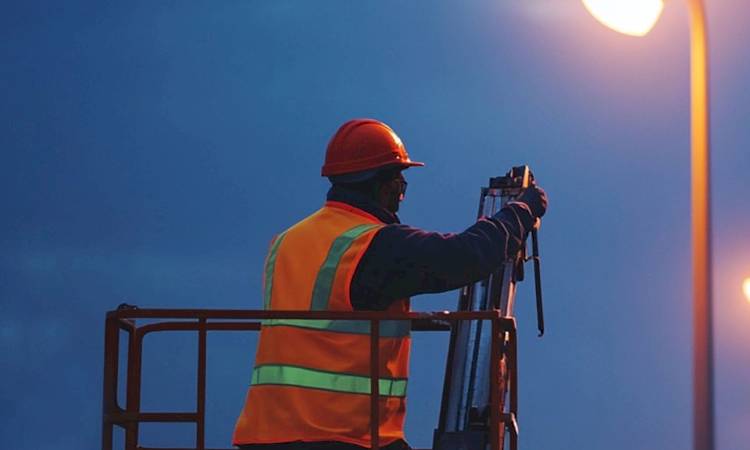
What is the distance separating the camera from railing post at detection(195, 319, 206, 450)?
7.04 meters

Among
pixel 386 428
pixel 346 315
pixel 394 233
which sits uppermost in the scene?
pixel 394 233

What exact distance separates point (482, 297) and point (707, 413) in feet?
5.43

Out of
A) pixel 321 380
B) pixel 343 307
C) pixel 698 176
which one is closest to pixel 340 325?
pixel 343 307

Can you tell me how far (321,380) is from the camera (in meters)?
6.99

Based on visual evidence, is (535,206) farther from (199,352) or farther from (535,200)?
(199,352)

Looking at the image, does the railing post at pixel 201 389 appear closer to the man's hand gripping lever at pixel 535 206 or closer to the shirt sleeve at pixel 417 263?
the shirt sleeve at pixel 417 263

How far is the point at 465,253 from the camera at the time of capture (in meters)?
7.05

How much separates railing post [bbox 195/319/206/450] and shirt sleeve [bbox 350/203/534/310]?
0.82 m

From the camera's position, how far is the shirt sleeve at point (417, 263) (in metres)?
6.98

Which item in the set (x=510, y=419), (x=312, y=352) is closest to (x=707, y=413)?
(x=510, y=419)

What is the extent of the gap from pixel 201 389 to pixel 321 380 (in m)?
0.64

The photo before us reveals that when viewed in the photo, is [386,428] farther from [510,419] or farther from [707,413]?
[707,413]

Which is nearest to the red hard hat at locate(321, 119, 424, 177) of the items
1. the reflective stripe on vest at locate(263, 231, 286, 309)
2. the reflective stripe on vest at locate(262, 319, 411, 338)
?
the reflective stripe on vest at locate(263, 231, 286, 309)

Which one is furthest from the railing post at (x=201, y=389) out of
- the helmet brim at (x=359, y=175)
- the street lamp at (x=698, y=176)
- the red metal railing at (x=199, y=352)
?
the street lamp at (x=698, y=176)
